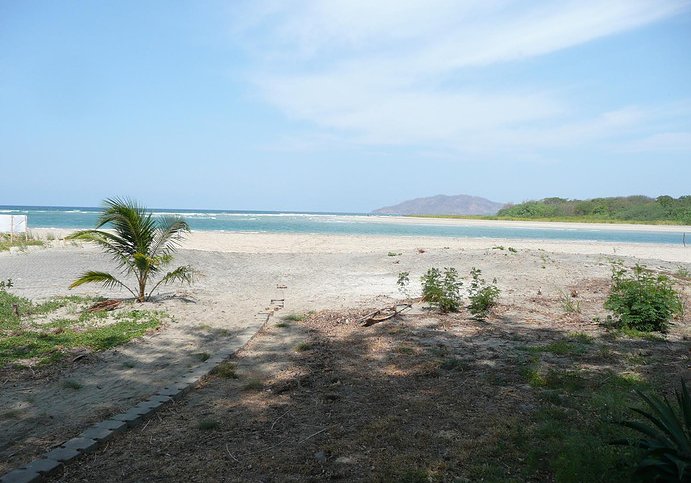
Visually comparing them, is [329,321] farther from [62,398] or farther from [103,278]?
[103,278]

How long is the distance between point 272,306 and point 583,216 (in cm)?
7888

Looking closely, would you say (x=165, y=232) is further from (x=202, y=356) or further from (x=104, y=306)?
(x=202, y=356)

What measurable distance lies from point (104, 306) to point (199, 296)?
212 centimetres

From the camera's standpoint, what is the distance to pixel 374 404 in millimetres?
4309

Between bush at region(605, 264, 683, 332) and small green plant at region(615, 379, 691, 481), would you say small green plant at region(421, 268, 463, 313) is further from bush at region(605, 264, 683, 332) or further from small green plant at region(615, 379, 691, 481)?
small green plant at region(615, 379, 691, 481)

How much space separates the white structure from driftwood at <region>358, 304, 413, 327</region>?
21061 millimetres

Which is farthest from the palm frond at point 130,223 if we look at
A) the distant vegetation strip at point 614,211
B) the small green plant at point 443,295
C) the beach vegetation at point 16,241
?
the distant vegetation strip at point 614,211

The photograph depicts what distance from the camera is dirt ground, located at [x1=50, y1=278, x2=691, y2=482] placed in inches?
128

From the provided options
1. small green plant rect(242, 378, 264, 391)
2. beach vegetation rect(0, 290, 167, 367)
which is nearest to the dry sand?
beach vegetation rect(0, 290, 167, 367)

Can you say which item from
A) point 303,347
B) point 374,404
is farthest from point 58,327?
point 374,404

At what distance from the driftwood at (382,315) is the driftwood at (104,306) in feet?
15.1

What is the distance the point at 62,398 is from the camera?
185 inches

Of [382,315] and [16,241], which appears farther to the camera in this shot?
[16,241]

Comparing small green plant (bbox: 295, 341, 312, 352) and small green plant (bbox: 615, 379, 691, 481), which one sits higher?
small green plant (bbox: 615, 379, 691, 481)
